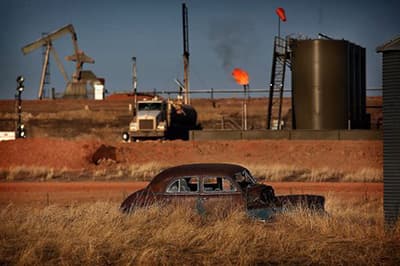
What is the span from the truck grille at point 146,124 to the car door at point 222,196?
128 ft

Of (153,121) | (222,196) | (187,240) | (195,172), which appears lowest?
(187,240)

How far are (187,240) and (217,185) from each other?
3025mm

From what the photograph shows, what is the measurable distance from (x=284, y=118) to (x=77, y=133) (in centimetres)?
1938

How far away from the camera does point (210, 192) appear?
48.8 feet

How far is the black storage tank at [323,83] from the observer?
50688 mm

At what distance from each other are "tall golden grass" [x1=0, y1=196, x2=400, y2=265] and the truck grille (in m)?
39.2

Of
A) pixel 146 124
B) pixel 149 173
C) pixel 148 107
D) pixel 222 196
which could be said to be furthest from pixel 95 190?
pixel 148 107

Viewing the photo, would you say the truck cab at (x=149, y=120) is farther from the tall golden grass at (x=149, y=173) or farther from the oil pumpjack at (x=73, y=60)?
the oil pumpjack at (x=73, y=60)

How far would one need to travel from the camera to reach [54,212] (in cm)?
1534

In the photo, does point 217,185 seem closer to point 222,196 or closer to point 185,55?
point 222,196

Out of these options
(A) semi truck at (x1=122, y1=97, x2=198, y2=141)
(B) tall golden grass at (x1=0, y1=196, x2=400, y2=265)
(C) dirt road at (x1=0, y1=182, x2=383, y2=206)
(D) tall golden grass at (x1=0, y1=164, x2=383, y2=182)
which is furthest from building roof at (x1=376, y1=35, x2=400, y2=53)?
(A) semi truck at (x1=122, y1=97, x2=198, y2=141)

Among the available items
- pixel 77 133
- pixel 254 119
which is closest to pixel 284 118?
pixel 254 119

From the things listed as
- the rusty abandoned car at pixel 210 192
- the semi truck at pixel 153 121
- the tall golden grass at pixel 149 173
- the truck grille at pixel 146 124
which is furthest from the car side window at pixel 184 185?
the truck grille at pixel 146 124

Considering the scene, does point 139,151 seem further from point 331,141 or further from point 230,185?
point 230,185
